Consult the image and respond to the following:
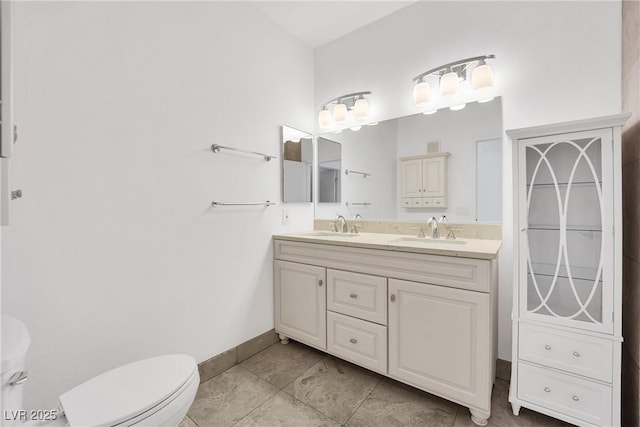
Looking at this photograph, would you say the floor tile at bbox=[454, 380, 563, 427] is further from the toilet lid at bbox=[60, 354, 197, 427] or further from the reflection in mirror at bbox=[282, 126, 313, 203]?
the reflection in mirror at bbox=[282, 126, 313, 203]

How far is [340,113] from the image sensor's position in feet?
7.81

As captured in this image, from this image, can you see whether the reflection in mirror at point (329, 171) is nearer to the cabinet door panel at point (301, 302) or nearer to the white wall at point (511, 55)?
the white wall at point (511, 55)

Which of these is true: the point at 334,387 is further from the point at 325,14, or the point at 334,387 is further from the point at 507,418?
the point at 325,14

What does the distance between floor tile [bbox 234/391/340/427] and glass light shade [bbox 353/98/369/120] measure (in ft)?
6.73

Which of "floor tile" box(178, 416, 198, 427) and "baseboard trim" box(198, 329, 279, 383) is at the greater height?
"baseboard trim" box(198, 329, 279, 383)

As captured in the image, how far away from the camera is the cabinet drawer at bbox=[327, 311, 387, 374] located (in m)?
1.62

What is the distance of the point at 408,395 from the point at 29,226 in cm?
201

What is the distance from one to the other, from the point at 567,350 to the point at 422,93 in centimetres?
168

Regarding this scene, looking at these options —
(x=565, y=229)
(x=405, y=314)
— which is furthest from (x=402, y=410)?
(x=565, y=229)

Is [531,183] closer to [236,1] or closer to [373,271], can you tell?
[373,271]

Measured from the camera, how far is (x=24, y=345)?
783 millimetres

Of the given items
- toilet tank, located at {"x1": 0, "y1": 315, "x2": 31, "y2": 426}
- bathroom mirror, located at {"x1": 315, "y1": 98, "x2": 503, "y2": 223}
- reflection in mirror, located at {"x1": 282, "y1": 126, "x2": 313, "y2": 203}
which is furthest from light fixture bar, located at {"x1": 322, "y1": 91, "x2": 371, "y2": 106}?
toilet tank, located at {"x1": 0, "y1": 315, "x2": 31, "y2": 426}

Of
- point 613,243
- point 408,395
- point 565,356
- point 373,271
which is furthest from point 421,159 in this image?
point 408,395

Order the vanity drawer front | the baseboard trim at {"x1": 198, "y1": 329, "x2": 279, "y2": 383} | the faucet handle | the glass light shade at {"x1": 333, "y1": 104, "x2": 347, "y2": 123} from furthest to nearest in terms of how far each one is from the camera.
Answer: the glass light shade at {"x1": 333, "y1": 104, "x2": 347, "y2": 123} → the faucet handle → the baseboard trim at {"x1": 198, "y1": 329, "x2": 279, "y2": 383} → the vanity drawer front
